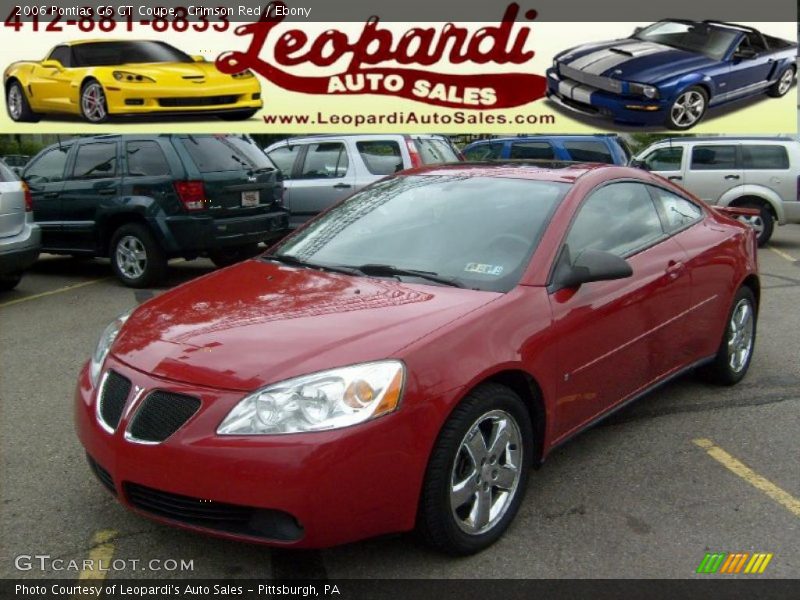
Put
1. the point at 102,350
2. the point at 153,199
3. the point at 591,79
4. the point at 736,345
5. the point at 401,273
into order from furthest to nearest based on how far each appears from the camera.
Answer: the point at 591,79 → the point at 153,199 → the point at 736,345 → the point at 401,273 → the point at 102,350

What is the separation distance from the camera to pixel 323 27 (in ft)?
45.6

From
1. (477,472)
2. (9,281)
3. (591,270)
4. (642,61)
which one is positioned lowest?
(9,281)

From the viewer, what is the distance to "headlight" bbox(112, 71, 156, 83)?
40.6ft

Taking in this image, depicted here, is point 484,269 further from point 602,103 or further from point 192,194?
point 602,103

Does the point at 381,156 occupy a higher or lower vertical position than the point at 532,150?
higher

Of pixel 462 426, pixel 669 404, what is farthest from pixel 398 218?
pixel 669 404

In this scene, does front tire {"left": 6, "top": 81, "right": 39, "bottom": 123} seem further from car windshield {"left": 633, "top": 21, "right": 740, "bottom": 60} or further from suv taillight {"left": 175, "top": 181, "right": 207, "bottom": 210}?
car windshield {"left": 633, "top": 21, "right": 740, "bottom": 60}

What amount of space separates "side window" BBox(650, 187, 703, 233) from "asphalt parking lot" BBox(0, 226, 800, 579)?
1.08 meters

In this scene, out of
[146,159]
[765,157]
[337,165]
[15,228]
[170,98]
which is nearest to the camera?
[15,228]

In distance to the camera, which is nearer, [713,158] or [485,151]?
[713,158]

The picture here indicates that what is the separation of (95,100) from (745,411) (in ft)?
35.1

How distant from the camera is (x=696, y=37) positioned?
13.8 metres

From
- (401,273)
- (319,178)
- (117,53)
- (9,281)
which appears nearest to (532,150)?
(319,178)

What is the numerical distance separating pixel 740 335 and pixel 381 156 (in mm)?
6394
